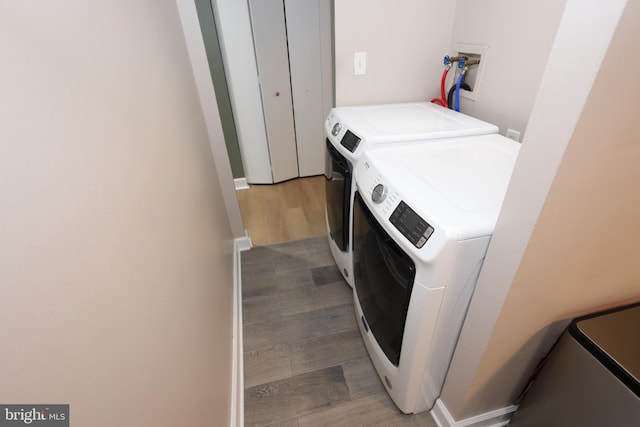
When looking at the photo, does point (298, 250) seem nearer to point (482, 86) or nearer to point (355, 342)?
point (355, 342)

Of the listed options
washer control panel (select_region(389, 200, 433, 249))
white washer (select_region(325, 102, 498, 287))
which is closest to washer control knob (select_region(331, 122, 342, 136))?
white washer (select_region(325, 102, 498, 287))

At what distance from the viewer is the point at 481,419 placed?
1.11 m

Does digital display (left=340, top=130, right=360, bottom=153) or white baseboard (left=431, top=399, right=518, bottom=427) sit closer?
white baseboard (left=431, top=399, right=518, bottom=427)

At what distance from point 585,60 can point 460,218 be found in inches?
15.4

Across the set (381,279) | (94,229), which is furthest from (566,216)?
(94,229)

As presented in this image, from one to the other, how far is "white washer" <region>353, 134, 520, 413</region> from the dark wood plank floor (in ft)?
0.45

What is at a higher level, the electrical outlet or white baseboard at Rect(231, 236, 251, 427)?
the electrical outlet

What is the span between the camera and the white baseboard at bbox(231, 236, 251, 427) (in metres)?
1.19

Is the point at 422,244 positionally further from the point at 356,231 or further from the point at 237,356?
the point at 237,356

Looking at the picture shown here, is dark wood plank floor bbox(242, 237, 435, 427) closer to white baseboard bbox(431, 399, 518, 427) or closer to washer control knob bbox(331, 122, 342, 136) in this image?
white baseboard bbox(431, 399, 518, 427)

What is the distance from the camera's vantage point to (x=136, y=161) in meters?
0.64

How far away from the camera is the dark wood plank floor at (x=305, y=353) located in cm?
123

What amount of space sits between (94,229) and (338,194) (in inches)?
47.3

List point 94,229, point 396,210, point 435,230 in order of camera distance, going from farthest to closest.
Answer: point 396,210, point 435,230, point 94,229
